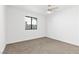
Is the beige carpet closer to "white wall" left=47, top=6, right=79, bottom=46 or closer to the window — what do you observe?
"white wall" left=47, top=6, right=79, bottom=46

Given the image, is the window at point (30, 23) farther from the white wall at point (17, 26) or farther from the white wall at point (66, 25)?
the white wall at point (66, 25)

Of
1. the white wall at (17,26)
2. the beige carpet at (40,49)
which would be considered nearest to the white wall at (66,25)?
the beige carpet at (40,49)

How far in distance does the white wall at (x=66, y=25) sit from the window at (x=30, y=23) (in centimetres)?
153

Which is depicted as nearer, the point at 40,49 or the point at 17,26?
the point at 40,49

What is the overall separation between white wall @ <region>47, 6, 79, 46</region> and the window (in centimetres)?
153

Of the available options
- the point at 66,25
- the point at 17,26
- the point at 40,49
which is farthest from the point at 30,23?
the point at 40,49

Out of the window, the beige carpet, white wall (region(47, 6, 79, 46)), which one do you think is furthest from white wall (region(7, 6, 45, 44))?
white wall (region(47, 6, 79, 46))

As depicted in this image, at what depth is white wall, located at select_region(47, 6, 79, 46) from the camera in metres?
4.61

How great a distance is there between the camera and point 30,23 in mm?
6516

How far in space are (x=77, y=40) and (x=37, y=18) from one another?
394cm

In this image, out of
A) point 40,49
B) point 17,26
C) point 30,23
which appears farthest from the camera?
point 30,23

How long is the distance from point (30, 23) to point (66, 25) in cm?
295

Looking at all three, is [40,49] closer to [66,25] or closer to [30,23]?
[66,25]

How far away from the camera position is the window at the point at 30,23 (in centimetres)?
612
